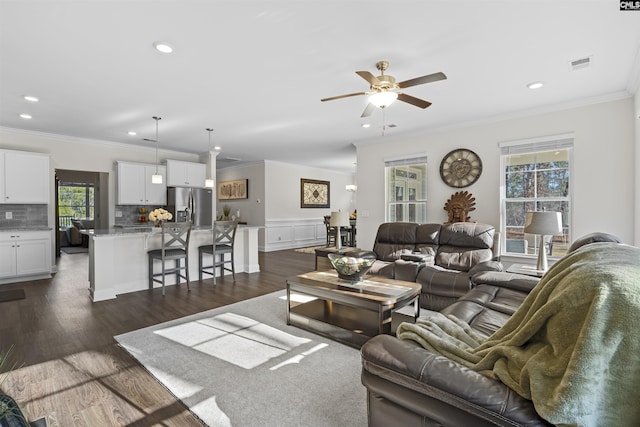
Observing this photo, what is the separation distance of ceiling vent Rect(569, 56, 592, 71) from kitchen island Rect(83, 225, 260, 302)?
5.06 meters

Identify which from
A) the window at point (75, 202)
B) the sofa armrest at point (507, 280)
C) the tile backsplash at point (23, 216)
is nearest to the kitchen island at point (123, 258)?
the tile backsplash at point (23, 216)

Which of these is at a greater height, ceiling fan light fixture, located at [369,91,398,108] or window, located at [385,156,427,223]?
ceiling fan light fixture, located at [369,91,398,108]

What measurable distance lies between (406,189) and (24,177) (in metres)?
6.82

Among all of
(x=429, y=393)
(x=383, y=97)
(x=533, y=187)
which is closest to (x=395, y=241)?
(x=533, y=187)

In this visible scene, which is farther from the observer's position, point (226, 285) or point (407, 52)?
point (226, 285)

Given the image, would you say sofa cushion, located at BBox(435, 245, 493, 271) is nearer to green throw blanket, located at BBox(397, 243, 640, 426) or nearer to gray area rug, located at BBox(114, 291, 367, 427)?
gray area rug, located at BBox(114, 291, 367, 427)

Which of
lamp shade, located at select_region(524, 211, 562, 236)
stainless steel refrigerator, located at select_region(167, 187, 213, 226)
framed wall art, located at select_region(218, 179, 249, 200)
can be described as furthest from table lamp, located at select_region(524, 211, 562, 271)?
framed wall art, located at select_region(218, 179, 249, 200)

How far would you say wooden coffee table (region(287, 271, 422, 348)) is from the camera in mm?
2551

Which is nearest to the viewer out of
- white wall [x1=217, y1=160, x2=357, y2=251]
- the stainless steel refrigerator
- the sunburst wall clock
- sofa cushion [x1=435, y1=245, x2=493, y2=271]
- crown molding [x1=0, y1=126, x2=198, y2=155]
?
sofa cushion [x1=435, y1=245, x2=493, y2=271]

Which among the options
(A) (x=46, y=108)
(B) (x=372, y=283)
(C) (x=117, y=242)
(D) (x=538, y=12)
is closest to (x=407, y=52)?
(D) (x=538, y=12)

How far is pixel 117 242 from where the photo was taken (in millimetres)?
4340

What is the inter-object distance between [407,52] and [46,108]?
15.9 ft

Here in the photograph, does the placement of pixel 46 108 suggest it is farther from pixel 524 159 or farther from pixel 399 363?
pixel 524 159

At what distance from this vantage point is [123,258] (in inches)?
174
